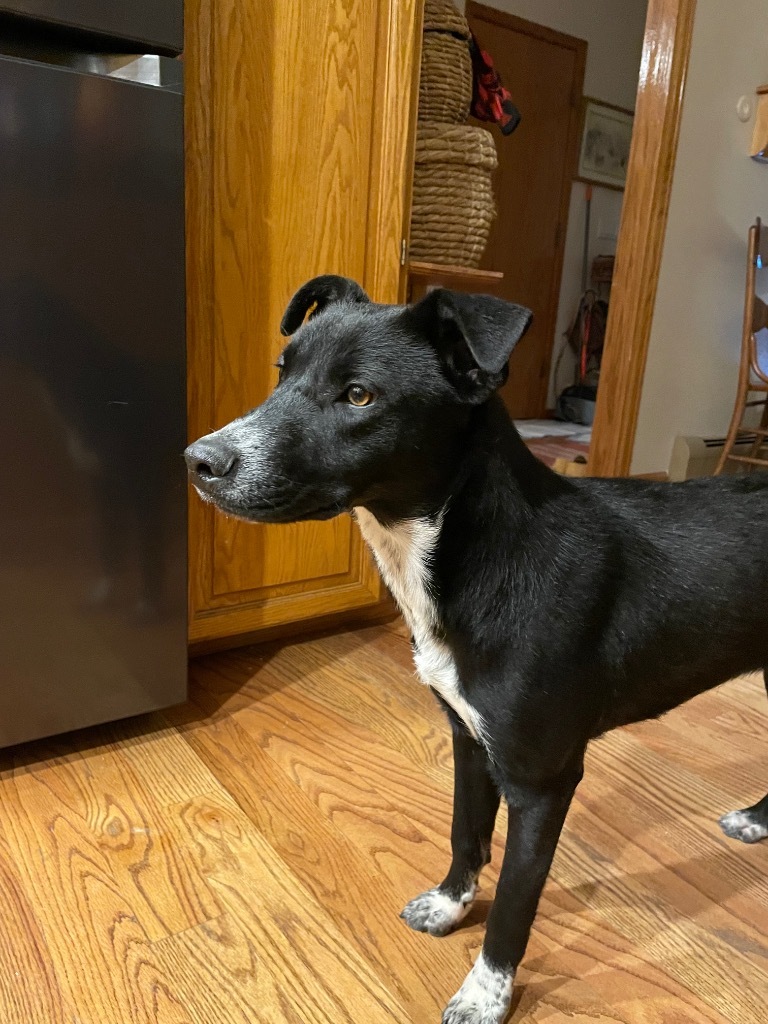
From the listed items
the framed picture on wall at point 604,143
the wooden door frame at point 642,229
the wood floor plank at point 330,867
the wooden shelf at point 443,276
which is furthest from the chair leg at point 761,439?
the wood floor plank at point 330,867

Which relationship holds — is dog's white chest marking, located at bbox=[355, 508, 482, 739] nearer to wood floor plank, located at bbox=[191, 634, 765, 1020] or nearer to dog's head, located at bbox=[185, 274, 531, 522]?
dog's head, located at bbox=[185, 274, 531, 522]

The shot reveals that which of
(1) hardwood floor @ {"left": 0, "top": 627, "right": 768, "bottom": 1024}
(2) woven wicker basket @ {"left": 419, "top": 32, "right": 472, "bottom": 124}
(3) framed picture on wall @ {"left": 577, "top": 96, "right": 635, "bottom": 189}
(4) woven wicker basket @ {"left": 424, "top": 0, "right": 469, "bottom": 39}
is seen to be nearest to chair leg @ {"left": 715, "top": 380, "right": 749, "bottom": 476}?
(1) hardwood floor @ {"left": 0, "top": 627, "right": 768, "bottom": 1024}

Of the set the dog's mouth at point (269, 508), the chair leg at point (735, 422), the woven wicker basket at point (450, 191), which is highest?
the woven wicker basket at point (450, 191)

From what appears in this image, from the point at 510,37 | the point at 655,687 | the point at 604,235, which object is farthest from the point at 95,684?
the point at 604,235

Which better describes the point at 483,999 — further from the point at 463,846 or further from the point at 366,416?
the point at 366,416

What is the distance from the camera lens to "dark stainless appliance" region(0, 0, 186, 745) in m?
1.18

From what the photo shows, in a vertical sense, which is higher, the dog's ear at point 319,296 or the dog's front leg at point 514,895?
the dog's ear at point 319,296

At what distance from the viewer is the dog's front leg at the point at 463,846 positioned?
1.10 m

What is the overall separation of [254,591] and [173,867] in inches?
28.1

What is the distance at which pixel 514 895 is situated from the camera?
95cm

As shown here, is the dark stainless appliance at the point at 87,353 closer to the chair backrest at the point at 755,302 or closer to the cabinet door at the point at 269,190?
the cabinet door at the point at 269,190

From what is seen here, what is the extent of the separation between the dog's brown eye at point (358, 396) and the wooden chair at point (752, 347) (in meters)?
2.81

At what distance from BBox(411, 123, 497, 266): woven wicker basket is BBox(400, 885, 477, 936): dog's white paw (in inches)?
59.0

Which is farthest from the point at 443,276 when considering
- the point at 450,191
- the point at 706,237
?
the point at 706,237
